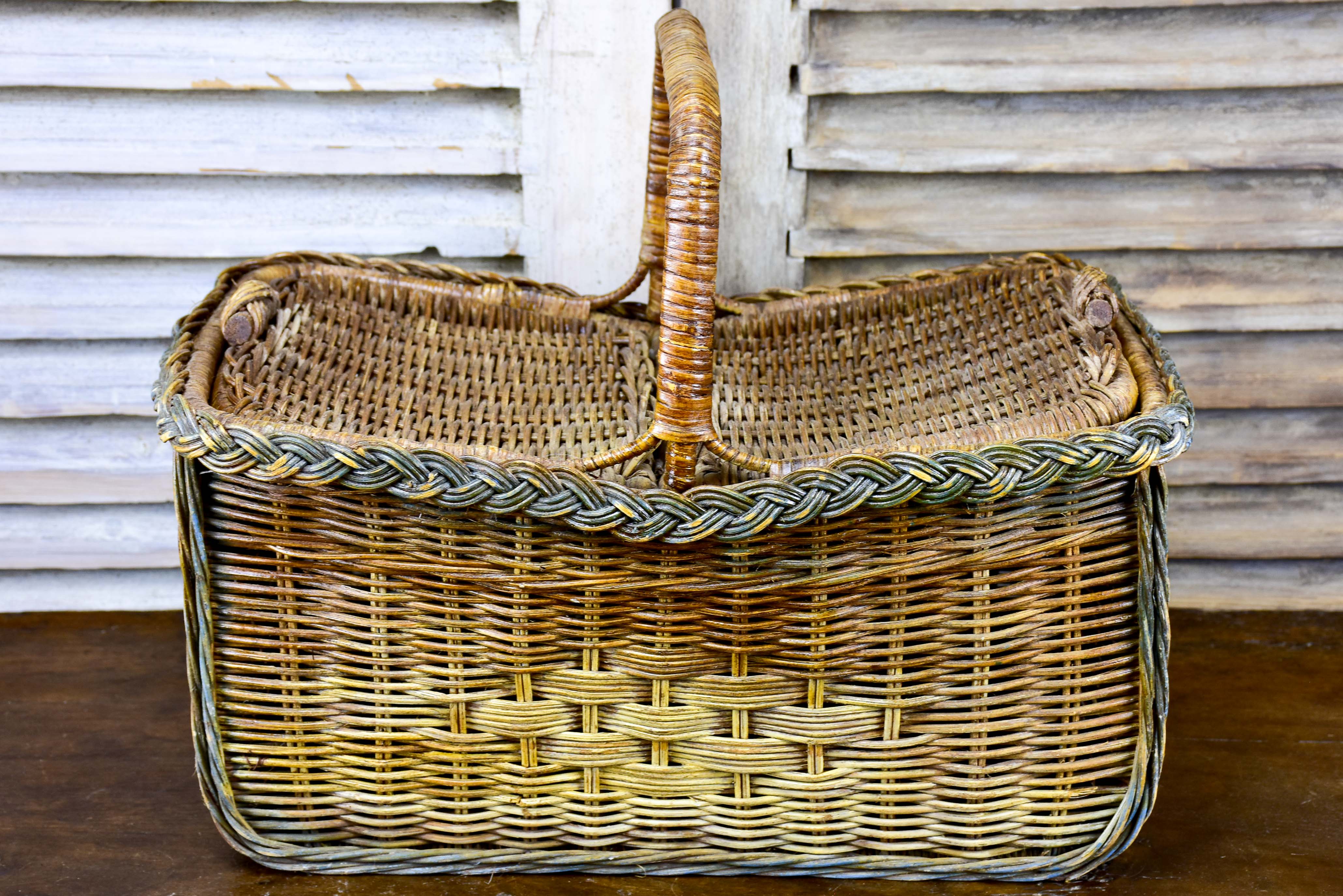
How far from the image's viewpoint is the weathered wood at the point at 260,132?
4.91 ft

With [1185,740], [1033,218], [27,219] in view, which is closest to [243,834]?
[27,219]

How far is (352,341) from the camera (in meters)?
1.35

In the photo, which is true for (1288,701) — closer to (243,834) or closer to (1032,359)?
(1032,359)

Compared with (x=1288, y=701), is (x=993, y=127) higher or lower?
higher

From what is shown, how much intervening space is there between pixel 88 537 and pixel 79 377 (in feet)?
0.75

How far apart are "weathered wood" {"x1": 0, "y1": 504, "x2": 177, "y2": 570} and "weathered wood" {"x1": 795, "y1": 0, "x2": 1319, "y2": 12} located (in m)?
1.12

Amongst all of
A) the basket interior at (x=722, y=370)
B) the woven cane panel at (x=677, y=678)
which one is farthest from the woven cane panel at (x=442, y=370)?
the woven cane panel at (x=677, y=678)

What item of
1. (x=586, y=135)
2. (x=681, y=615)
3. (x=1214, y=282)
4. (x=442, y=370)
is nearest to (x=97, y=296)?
(x=442, y=370)

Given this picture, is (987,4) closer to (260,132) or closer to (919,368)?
(919,368)

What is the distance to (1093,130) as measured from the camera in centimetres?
154

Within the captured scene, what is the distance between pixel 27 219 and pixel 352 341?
528mm

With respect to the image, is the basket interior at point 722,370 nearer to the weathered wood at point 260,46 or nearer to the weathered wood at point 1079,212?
the weathered wood at point 1079,212

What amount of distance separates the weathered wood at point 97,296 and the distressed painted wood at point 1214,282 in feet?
2.74

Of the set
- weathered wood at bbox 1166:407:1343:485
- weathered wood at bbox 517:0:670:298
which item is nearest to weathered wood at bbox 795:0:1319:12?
weathered wood at bbox 517:0:670:298
